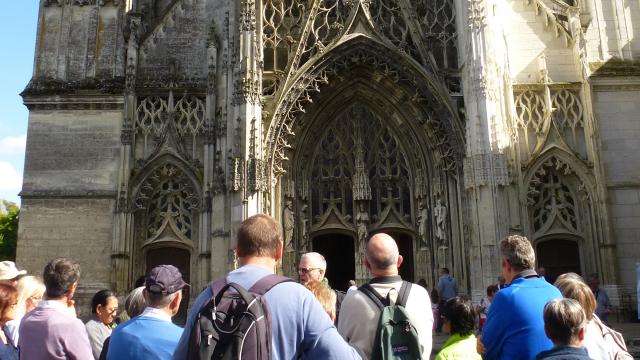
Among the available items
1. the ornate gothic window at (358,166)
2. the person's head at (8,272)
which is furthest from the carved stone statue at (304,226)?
the person's head at (8,272)

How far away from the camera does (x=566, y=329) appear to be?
3320 millimetres

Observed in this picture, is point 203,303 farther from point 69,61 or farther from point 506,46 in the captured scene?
point 69,61

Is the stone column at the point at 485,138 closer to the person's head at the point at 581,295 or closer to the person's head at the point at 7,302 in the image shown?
the person's head at the point at 581,295

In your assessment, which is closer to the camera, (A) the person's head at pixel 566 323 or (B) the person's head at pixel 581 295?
(A) the person's head at pixel 566 323

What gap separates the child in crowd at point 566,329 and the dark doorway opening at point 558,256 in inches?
589

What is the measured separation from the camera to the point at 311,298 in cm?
268

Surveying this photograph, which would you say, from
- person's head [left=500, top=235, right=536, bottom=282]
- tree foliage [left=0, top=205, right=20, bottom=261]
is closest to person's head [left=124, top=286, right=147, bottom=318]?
person's head [left=500, top=235, right=536, bottom=282]

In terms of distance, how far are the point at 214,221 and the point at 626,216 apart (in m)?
12.2

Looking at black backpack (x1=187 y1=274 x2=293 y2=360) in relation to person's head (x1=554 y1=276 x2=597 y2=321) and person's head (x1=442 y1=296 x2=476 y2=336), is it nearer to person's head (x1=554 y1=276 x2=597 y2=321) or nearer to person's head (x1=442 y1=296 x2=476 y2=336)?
person's head (x1=442 y1=296 x2=476 y2=336)

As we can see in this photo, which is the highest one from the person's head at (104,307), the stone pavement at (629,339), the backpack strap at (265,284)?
the backpack strap at (265,284)

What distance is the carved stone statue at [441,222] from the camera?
1730 centimetres

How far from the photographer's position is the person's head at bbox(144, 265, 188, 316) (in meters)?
3.57

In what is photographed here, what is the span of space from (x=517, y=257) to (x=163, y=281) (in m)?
2.50

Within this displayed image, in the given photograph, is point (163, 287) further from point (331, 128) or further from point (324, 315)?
point (331, 128)
